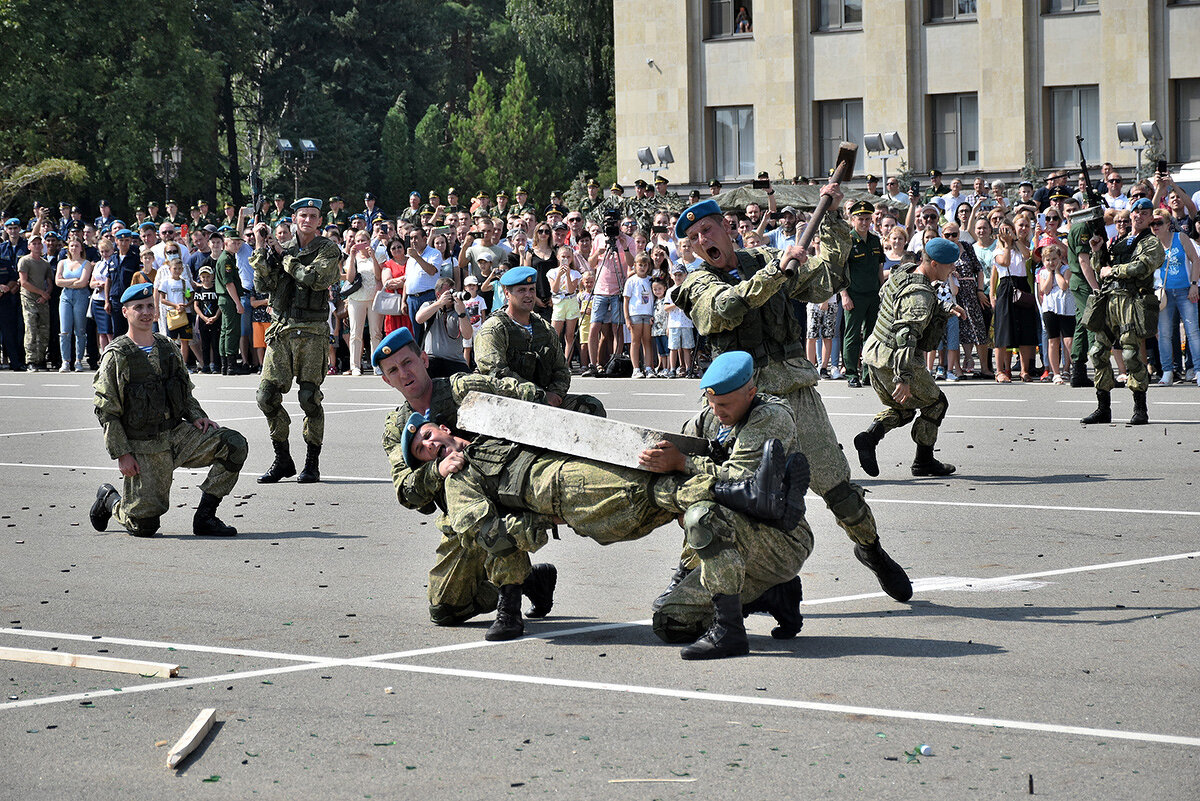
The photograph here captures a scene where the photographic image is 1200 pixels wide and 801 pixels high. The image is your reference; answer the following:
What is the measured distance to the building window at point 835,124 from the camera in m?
42.8

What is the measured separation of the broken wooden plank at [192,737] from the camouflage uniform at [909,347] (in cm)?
684

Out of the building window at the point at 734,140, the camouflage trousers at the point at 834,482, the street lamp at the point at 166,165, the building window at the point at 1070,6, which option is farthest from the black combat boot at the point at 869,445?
the building window at the point at 734,140

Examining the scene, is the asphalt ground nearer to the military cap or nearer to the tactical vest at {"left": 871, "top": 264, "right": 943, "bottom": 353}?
the military cap

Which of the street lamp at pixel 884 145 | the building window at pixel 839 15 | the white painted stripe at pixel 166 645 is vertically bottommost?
the white painted stripe at pixel 166 645

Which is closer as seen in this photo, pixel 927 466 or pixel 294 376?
pixel 927 466

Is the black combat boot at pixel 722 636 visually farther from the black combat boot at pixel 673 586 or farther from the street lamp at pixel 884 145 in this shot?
the street lamp at pixel 884 145

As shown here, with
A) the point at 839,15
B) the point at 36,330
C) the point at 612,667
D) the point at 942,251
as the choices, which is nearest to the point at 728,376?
the point at 612,667

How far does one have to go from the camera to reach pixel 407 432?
24.2 ft

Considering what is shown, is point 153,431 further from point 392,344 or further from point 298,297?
point 392,344

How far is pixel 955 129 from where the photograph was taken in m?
41.4

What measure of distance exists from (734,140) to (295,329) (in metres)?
33.0

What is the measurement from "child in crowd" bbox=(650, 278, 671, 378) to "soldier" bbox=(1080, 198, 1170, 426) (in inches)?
285

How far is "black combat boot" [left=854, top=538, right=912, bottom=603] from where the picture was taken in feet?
25.1

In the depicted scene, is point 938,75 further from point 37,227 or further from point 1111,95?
point 37,227
